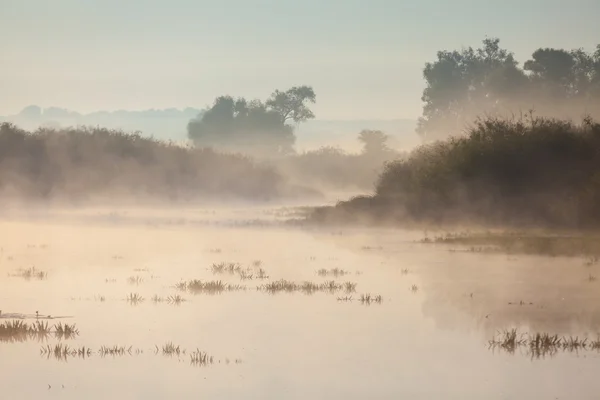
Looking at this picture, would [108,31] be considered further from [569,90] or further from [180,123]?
[569,90]

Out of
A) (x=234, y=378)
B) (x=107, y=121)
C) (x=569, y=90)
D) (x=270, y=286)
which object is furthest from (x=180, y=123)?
(x=234, y=378)

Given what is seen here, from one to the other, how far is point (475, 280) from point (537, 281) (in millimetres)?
823

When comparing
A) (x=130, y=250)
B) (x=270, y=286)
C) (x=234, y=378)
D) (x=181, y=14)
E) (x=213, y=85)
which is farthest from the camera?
(x=213, y=85)

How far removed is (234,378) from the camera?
290 inches

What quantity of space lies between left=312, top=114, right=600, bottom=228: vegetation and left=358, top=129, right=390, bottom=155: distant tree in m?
0.42

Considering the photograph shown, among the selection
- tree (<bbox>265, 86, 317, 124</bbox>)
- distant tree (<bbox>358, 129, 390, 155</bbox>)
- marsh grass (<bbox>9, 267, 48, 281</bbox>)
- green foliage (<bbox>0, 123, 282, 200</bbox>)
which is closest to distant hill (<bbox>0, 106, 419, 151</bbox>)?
distant tree (<bbox>358, 129, 390, 155</bbox>)

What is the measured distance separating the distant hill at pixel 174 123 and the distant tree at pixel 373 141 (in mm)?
128

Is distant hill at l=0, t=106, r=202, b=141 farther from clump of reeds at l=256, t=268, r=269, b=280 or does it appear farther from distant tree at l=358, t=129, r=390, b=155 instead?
clump of reeds at l=256, t=268, r=269, b=280

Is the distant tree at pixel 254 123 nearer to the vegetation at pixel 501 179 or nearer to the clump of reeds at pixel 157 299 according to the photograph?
the vegetation at pixel 501 179

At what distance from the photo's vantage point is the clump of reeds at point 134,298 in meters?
10.6

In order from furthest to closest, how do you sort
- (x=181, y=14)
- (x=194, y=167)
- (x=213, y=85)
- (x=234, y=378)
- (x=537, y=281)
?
1. (x=194, y=167)
2. (x=213, y=85)
3. (x=181, y=14)
4. (x=537, y=281)
5. (x=234, y=378)

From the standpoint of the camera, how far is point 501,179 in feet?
60.0

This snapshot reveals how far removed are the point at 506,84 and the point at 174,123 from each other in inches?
300

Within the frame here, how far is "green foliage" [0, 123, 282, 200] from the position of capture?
22.4 meters
